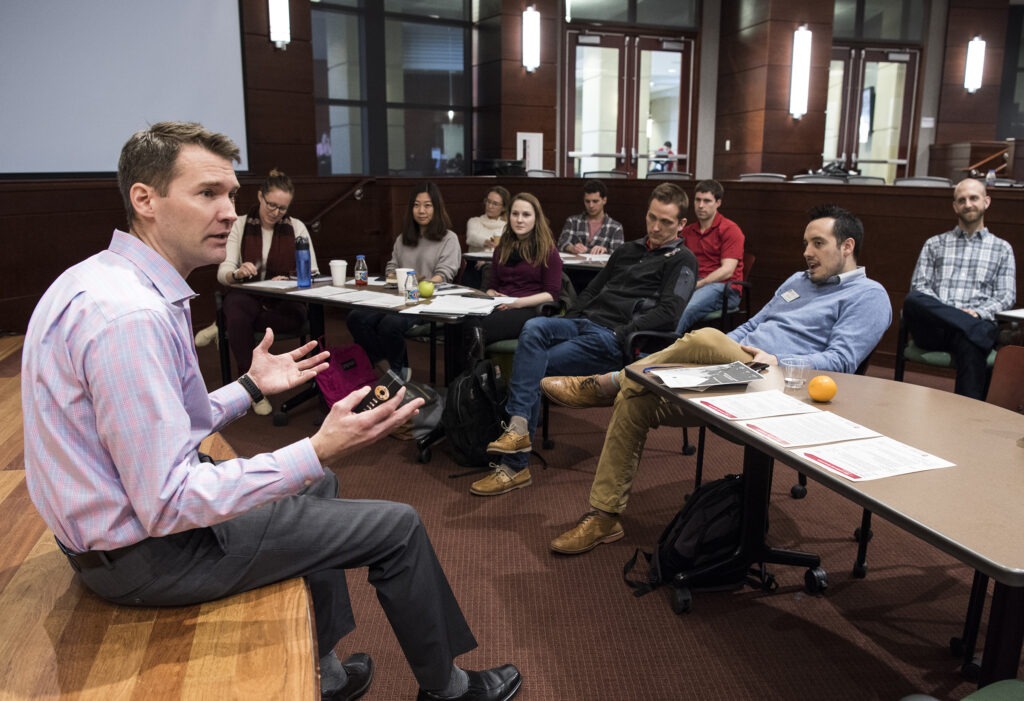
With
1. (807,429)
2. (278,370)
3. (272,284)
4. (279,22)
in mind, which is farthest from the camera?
→ (279,22)

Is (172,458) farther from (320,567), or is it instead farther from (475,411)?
(475,411)

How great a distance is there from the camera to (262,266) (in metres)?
4.34

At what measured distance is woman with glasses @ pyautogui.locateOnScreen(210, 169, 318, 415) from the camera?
161 inches

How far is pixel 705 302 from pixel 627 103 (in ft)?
17.6

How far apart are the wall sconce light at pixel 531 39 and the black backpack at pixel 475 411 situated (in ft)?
19.1

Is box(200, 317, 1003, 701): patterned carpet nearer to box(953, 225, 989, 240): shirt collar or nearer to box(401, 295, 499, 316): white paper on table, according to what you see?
box(401, 295, 499, 316): white paper on table

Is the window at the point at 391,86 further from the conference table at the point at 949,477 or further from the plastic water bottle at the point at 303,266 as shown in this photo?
the conference table at the point at 949,477

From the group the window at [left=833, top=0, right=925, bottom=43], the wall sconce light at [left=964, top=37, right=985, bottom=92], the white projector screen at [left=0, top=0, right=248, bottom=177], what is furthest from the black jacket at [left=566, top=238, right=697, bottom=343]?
the wall sconce light at [left=964, top=37, right=985, bottom=92]

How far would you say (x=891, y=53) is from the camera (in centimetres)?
957

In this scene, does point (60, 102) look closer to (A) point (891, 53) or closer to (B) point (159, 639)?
(B) point (159, 639)

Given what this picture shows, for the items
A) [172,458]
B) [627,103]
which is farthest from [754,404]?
[627,103]

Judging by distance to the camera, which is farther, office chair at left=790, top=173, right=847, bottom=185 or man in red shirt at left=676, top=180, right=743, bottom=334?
office chair at left=790, top=173, right=847, bottom=185

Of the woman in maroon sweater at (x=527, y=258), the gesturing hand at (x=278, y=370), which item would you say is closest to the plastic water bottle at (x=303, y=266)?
the woman in maroon sweater at (x=527, y=258)

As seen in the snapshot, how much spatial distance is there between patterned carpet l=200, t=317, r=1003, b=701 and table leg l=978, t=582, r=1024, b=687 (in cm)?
49
